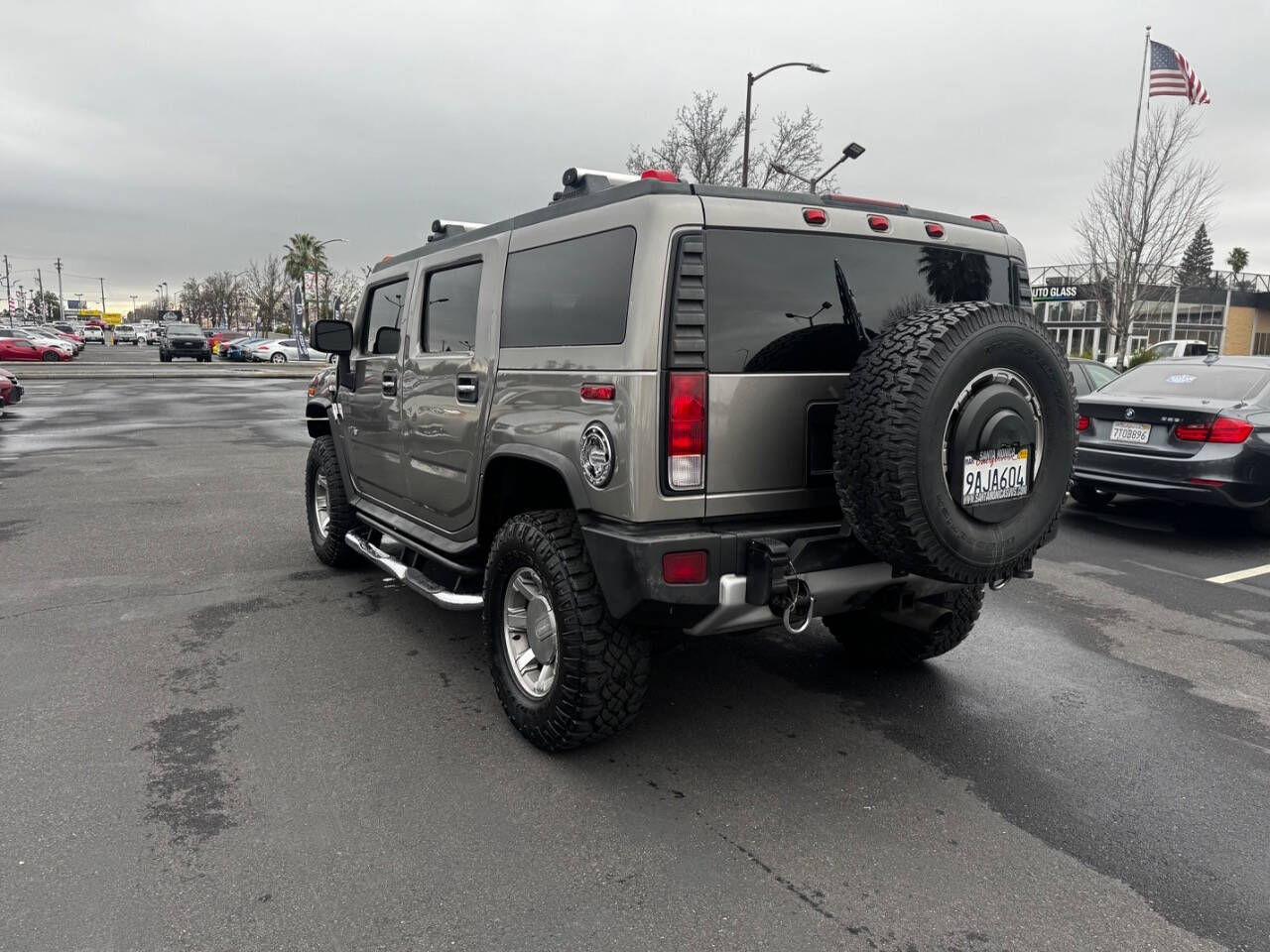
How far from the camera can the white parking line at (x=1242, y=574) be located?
20.4 feet

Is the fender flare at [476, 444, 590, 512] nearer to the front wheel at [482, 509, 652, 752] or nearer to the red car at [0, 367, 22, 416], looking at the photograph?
the front wheel at [482, 509, 652, 752]

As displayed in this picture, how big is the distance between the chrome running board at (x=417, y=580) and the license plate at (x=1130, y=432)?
227 inches

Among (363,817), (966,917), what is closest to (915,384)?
(966,917)

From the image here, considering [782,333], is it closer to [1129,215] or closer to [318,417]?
[318,417]

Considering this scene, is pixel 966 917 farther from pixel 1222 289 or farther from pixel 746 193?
pixel 1222 289

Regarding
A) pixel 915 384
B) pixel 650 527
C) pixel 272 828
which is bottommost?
pixel 272 828

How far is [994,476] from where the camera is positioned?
297cm

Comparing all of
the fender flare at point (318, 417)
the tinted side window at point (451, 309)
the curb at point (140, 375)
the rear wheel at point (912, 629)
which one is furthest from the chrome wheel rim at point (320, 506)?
the curb at point (140, 375)

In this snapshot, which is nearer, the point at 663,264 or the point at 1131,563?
the point at 663,264

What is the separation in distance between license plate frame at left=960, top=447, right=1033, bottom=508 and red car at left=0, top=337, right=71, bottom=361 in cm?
4314

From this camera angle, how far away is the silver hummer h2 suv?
288 centimetres

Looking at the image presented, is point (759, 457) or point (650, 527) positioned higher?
point (759, 457)

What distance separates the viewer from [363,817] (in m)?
2.96

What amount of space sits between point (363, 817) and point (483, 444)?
1.55 m
